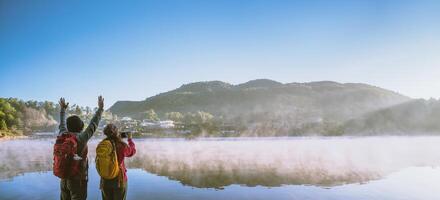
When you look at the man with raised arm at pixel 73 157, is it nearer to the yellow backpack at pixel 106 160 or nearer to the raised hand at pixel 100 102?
the raised hand at pixel 100 102

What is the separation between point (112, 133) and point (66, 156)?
107 cm

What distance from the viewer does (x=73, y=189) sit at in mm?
8680

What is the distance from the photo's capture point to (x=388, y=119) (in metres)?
179

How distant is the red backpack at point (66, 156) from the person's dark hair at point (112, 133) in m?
0.70

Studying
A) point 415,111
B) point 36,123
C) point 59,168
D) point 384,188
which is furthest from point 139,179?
point 415,111

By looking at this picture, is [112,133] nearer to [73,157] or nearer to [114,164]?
[114,164]

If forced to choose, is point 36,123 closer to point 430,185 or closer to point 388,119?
point 388,119

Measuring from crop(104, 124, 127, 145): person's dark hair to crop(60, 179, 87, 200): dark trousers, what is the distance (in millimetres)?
1088

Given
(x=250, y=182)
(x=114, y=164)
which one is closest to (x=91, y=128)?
(x=114, y=164)

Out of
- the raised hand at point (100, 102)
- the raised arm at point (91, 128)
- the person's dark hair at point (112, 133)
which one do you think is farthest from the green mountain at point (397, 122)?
the raised arm at point (91, 128)

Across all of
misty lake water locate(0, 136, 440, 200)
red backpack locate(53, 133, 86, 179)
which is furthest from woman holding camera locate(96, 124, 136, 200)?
misty lake water locate(0, 136, 440, 200)

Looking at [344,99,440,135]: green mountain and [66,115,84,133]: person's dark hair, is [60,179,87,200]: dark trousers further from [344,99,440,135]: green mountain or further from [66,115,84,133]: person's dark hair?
[344,99,440,135]: green mountain

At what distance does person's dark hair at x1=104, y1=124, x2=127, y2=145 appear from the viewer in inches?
354

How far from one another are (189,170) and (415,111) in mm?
195571
